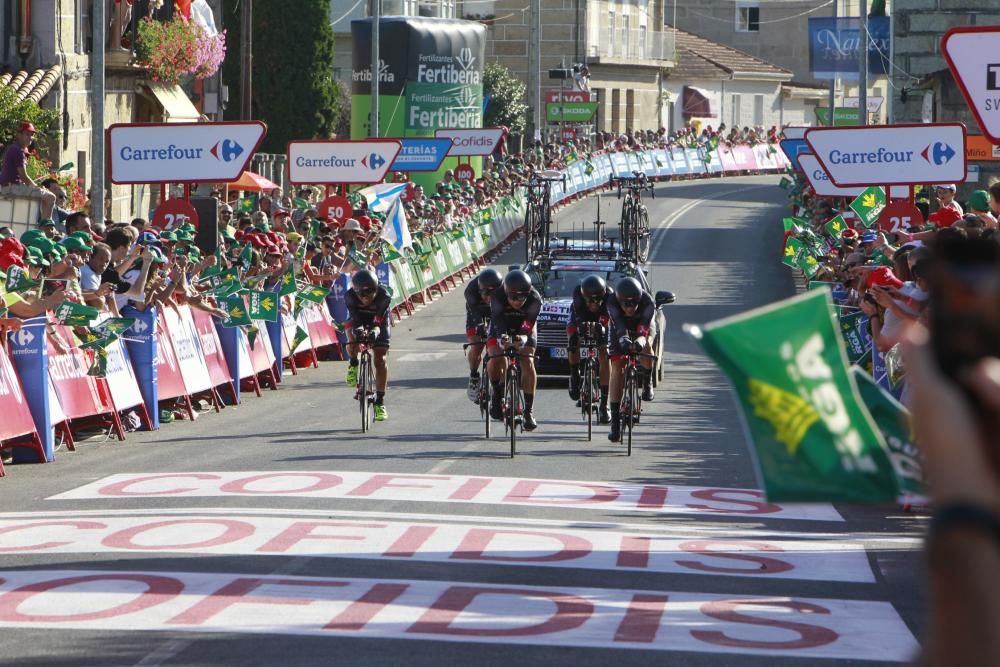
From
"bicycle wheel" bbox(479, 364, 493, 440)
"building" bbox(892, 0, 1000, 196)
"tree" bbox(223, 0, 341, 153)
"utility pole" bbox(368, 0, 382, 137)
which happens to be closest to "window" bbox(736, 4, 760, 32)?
"tree" bbox(223, 0, 341, 153)

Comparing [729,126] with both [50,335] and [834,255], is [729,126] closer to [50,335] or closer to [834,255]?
[834,255]

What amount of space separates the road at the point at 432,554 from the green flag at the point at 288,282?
12.5 feet

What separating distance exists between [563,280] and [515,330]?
281 inches

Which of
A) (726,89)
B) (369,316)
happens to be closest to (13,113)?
(369,316)

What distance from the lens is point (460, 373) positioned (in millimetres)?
25578

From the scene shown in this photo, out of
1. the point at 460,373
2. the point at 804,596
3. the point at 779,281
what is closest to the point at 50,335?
the point at 804,596

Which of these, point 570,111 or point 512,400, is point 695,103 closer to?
point 570,111

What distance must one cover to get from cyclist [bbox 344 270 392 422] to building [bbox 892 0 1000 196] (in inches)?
775

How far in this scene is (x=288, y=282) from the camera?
23.3 m

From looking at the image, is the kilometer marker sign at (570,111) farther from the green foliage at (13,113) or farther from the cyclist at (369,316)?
the cyclist at (369,316)

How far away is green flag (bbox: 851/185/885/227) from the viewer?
24234 mm

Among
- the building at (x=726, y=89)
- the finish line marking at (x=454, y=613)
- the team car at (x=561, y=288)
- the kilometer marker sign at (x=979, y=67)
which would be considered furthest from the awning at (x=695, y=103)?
the finish line marking at (x=454, y=613)

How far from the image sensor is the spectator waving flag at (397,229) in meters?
33.9

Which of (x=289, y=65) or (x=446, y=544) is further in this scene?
(x=289, y=65)
